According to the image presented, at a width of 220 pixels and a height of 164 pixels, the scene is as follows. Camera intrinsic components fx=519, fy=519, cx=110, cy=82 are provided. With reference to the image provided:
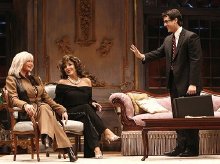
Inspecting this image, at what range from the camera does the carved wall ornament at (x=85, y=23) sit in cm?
804

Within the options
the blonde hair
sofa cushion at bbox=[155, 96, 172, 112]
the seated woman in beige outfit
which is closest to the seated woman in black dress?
the seated woman in beige outfit

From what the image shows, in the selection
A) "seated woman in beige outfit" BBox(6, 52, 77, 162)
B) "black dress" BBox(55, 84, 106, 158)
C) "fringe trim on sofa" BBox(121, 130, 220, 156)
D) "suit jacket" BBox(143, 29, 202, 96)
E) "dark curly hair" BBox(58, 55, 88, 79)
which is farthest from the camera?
"fringe trim on sofa" BBox(121, 130, 220, 156)

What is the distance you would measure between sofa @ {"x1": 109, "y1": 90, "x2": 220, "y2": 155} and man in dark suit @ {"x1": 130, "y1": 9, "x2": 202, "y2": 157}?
3.40 feet

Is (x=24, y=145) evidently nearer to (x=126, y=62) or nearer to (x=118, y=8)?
(x=126, y=62)

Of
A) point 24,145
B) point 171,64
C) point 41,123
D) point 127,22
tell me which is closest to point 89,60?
point 127,22

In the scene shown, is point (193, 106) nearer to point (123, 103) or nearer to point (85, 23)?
point (123, 103)

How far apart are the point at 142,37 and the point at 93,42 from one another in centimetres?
84

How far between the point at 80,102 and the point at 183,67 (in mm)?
1310

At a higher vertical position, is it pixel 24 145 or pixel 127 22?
pixel 127 22

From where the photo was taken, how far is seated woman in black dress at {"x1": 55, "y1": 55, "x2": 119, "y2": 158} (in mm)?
5922

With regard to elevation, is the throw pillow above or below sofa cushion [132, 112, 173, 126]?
above

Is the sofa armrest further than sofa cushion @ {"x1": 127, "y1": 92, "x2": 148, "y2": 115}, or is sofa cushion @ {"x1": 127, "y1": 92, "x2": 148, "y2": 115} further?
sofa cushion @ {"x1": 127, "y1": 92, "x2": 148, "y2": 115}

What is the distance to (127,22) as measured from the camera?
8250 mm

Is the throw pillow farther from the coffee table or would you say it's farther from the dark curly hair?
the coffee table
